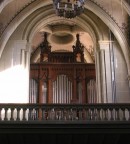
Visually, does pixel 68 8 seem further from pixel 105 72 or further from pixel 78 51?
pixel 78 51

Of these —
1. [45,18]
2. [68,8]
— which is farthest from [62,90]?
[68,8]

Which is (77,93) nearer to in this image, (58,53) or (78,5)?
(58,53)

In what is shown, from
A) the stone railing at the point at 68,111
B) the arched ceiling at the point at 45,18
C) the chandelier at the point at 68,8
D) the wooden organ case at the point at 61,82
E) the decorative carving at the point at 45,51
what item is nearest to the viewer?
the chandelier at the point at 68,8

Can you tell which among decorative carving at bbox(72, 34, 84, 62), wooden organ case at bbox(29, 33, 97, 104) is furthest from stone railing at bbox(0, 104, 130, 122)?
decorative carving at bbox(72, 34, 84, 62)

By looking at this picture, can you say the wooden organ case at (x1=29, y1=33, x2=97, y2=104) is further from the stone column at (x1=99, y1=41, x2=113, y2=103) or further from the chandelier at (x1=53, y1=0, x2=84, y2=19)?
the chandelier at (x1=53, y1=0, x2=84, y2=19)

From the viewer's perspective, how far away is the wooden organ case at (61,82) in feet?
53.6

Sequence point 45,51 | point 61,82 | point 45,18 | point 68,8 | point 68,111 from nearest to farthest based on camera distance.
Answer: point 68,8 < point 68,111 < point 45,18 < point 61,82 < point 45,51

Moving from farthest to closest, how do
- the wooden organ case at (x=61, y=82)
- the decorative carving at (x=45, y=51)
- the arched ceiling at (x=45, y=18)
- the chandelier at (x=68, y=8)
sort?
the decorative carving at (x=45, y=51), the wooden organ case at (x=61, y=82), the arched ceiling at (x=45, y=18), the chandelier at (x=68, y=8)

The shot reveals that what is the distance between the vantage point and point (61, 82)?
55.0 feet

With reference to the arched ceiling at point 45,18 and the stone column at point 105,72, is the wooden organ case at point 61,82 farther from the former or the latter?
the stone column at point 105,72

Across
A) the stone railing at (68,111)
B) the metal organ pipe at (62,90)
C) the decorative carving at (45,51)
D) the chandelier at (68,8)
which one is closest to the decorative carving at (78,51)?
the decorative carving at (45,51)

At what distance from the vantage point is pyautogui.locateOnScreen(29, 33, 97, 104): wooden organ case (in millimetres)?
16328
